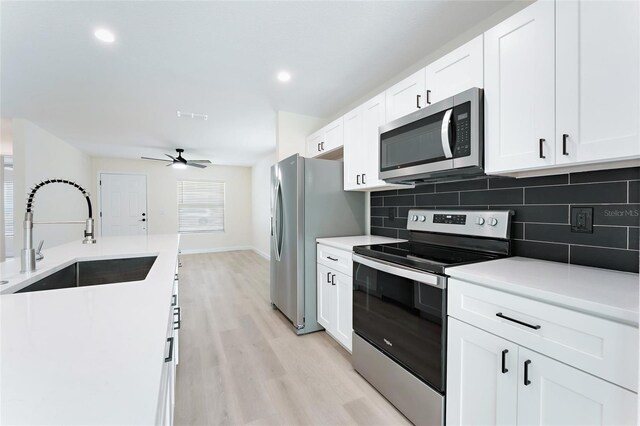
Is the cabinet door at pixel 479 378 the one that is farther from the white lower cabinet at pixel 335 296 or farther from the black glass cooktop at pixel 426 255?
the white lower cabinet at pixel 335 296

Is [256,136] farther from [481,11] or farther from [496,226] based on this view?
[496,226]

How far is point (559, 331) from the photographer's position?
964 millimetres

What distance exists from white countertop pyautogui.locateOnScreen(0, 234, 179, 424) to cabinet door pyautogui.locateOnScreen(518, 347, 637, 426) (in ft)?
4.04

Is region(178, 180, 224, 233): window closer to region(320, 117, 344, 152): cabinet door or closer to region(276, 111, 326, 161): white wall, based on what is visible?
region(276, 111, 326, 161): white wall

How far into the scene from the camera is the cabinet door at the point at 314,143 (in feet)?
10.4

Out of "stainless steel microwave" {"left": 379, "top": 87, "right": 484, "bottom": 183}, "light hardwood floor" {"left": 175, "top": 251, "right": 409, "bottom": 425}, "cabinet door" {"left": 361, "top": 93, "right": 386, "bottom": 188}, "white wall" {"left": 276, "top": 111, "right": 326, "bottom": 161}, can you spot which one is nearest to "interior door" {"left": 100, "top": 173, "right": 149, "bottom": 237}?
"light hardwood floor" {"left": 175, "top": 251, "right": 409, "bottom": 425}

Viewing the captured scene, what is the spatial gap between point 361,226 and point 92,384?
8.54 feet

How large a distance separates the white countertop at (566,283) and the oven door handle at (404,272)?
0.24 ft

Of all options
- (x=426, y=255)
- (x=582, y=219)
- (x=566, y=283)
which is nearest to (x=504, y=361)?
(x=566, y=283)

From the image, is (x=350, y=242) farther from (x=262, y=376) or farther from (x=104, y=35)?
(x=104, y=35)

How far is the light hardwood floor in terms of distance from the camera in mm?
1623

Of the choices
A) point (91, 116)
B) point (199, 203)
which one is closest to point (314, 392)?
point (91, 116)

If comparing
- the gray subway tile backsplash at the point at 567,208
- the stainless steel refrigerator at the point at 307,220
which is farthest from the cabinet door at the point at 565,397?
the stainless steel refrigerator at the point at 307,220

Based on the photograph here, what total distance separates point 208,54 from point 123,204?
597cm
